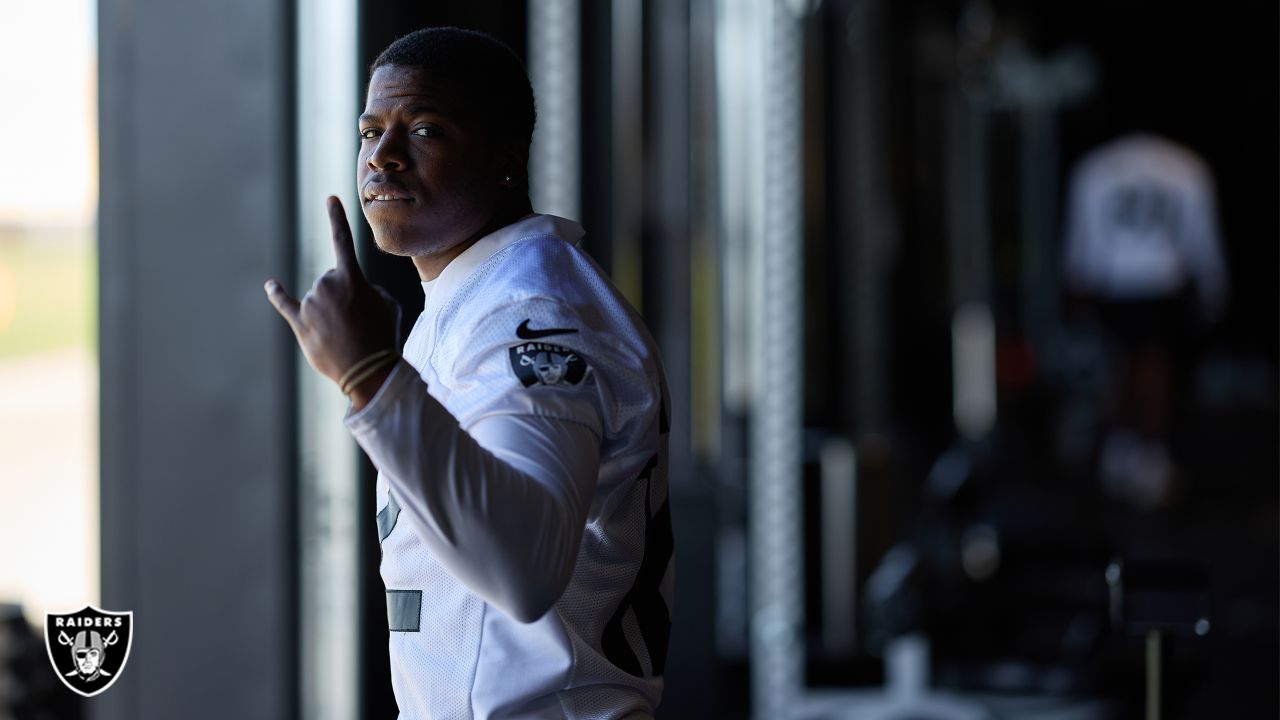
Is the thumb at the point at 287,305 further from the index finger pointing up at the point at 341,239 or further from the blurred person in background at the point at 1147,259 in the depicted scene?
the blurred person in background at the point at 1147,259

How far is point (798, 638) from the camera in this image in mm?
3977

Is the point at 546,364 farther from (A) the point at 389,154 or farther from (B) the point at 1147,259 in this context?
(B) the point at 1147,259

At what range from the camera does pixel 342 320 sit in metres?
1.08

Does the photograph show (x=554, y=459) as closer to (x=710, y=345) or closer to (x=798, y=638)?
(x=798, y=638)

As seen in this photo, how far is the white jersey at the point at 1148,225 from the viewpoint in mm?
8062

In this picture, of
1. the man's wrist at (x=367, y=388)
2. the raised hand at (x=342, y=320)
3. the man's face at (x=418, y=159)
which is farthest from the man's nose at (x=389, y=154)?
the man's wrist at (x=367, y=388)

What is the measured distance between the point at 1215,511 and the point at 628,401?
7.00 meters

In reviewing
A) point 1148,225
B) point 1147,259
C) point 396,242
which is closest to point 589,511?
point 396,242

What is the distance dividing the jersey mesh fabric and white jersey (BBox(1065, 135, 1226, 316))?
23.9ft

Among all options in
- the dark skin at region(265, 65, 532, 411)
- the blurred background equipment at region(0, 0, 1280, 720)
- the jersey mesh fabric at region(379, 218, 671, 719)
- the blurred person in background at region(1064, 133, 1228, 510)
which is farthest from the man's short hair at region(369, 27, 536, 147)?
the blurred person in background at region(1064, 133, 1228, 510)

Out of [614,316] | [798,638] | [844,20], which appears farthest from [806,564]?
[614,316]

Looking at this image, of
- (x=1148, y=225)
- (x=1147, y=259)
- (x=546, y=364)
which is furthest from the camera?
(x=1148, y=225)

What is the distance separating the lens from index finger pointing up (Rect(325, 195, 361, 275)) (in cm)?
111

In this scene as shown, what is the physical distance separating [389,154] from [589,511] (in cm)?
35
